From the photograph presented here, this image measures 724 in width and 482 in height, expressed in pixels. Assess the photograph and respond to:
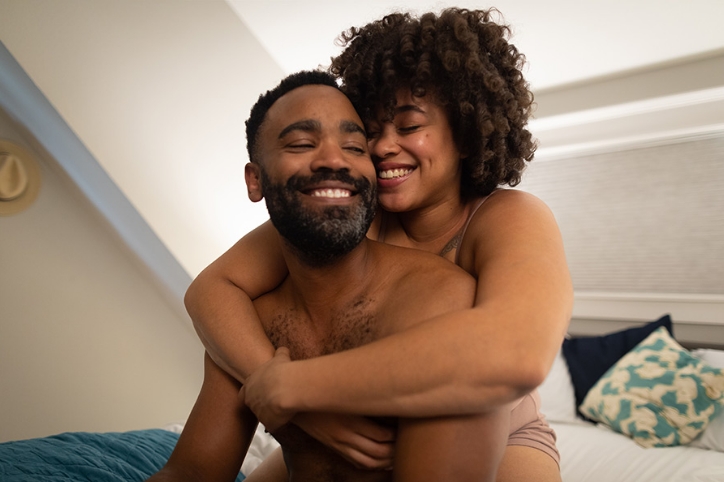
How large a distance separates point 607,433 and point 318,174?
2.85 metres

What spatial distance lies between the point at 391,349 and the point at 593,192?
372 cm

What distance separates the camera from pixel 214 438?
156 cm

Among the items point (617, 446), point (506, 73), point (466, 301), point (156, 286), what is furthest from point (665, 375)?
point (156, 286)

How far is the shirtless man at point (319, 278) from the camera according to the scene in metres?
1.35

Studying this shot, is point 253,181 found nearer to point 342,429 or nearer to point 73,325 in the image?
point 342,429

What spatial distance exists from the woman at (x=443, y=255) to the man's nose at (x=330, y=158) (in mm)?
238

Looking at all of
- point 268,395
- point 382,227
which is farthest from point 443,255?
point 268,395

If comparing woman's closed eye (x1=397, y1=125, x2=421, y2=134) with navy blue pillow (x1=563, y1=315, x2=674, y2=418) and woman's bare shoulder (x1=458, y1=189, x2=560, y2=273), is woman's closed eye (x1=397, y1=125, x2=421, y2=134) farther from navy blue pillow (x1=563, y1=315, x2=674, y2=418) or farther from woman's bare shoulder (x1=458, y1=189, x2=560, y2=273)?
navy blue pillow (x1=563, y1=315, x2=674, y2=418)

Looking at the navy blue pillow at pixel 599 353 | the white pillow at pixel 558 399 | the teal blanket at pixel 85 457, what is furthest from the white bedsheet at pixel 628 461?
the teal blanket at pixel 85 457

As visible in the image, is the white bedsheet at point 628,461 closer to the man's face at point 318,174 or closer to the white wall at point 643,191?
the white wall at point 643,191

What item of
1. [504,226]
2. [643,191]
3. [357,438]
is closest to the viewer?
[357,438]

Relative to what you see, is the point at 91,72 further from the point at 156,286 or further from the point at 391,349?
the point at 391,349

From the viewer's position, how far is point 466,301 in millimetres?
1287

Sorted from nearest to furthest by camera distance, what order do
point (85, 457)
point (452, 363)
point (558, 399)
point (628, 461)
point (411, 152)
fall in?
point (452, 363), point (411, 152), point (85, 457), point (628, 461), point (558, 399)
